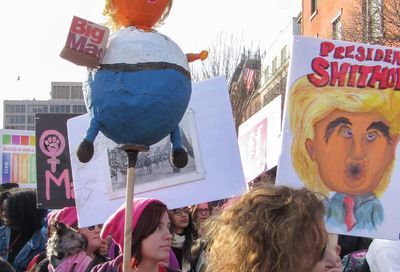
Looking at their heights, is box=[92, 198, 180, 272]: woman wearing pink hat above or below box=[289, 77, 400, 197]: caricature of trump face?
below

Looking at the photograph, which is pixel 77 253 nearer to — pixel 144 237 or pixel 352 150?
pixel 144 237

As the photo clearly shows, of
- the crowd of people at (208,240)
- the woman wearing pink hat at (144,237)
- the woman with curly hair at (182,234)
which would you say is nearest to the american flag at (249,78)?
the crowd of people at (208,240)

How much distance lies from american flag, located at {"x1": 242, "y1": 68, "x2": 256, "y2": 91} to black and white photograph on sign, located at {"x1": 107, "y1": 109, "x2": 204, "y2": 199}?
519 inches

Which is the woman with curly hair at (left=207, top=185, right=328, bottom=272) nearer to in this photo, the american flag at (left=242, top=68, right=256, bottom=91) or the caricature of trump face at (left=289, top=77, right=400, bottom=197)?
the caricature of trump face at (left=289, top=77, right=400, bottom=197)

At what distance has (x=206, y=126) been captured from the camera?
12.3ft

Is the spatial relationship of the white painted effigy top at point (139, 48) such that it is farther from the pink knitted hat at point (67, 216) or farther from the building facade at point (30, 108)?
the building facade at point (30, 108)

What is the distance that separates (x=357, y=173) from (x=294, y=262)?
A: 1361mm

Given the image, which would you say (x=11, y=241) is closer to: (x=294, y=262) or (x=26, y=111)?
(x=294, y=262)

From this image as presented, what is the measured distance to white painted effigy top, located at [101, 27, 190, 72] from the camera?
207 cm

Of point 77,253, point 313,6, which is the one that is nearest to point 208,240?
point 77,253

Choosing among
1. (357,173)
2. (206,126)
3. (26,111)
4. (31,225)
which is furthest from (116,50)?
(26,111)

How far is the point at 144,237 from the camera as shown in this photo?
303 cm

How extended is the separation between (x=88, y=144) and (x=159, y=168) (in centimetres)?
174

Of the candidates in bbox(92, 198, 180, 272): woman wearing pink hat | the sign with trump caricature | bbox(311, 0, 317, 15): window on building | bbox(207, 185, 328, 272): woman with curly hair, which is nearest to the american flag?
bbox(311, 0, 317, 15): window on building
